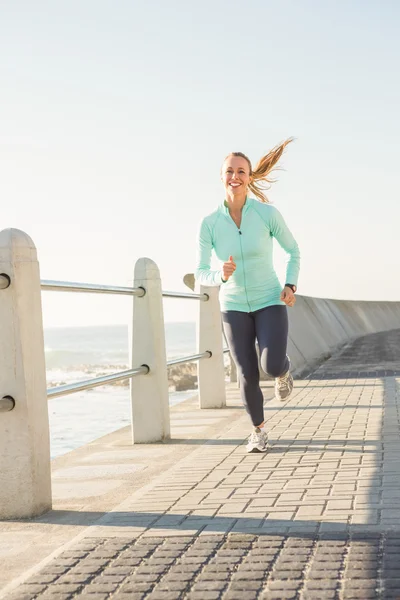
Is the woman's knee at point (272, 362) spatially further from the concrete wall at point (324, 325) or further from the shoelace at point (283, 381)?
the concrete wall at point (324, 325)

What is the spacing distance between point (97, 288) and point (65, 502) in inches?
62.1

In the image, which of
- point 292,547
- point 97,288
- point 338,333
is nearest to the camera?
point 292,547

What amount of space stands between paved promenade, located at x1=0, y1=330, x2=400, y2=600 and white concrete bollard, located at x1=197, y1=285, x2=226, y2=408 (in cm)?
222

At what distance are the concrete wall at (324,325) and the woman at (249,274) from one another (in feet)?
22.1

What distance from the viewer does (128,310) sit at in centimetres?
700

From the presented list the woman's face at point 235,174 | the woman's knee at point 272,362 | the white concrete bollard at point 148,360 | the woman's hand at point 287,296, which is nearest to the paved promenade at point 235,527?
the white concrete bollard at point 148,360

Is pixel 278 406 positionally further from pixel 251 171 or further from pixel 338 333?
pixel 338 333

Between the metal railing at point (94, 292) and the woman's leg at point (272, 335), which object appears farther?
the woman's leg at point (272, 335)

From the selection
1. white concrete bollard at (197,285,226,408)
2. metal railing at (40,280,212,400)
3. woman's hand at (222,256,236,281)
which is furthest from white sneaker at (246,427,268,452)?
white concrete bollard at (197,285,226,408)

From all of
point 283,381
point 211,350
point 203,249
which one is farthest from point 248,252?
point 211,350

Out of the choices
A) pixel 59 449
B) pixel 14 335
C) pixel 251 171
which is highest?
pixel 251 171

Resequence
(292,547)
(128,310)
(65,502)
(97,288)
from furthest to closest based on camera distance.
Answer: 1. (128,310)
2. (97,288)
3. (65,502)
4. (292,547)

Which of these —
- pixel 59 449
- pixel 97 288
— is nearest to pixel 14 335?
pixel 97 288

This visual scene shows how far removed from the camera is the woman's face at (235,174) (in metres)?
5.96
